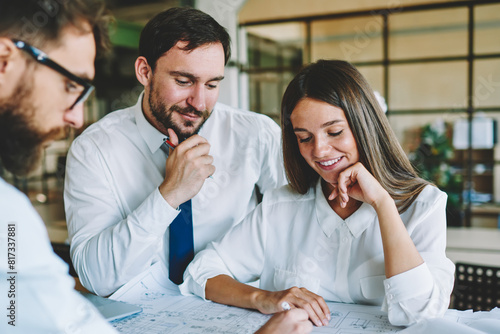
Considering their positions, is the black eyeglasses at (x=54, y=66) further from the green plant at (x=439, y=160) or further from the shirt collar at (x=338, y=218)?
the green plant at (x=439, y=160)

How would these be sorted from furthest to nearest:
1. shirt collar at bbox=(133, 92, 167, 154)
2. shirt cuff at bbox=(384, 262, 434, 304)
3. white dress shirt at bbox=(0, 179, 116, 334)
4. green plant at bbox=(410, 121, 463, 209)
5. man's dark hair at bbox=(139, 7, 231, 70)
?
1. green plant at bbox=(410, 121, 463, 209)
2. shirt collar at bbox=(133, 92, 167, 154)
3. man's dark hair at bbox=(139, 7, 231, 70)
4. shirt cuff at bbox=(384, 262, 434, 304)
5. white dress shirt at bbox=(0, 179, 116, 334)

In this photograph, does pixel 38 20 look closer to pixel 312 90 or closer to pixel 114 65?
pixel 312 90

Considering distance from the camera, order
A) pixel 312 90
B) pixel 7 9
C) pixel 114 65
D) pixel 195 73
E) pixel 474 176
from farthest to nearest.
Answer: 1. pixel 474 176
2. pixel 114 65
3. pixel 195 73
4. pixel 312 90
5. pixel 7 9

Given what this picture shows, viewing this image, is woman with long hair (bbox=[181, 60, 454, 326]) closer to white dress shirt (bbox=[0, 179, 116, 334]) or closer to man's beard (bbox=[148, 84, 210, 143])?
man's beard (bbox=[148, 84, 210, 143])

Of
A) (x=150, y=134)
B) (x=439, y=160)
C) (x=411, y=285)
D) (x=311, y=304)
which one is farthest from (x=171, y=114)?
(x=439, y=160)

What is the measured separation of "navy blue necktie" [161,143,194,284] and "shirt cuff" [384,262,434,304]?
2.27ft

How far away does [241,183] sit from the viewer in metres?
1.69

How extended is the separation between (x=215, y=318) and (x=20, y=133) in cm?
70

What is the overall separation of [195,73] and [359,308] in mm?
838

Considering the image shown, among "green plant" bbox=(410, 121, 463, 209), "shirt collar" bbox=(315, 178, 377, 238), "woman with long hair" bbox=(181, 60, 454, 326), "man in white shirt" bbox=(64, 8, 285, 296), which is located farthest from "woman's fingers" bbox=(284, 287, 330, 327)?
"green plant" bbox=(410, 121, 463, 209)

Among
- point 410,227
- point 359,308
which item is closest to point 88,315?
point 359,308

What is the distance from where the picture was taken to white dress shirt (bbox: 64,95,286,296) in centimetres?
133

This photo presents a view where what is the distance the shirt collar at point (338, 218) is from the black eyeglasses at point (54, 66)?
32.4 inches

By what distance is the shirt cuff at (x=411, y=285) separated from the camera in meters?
1.05
